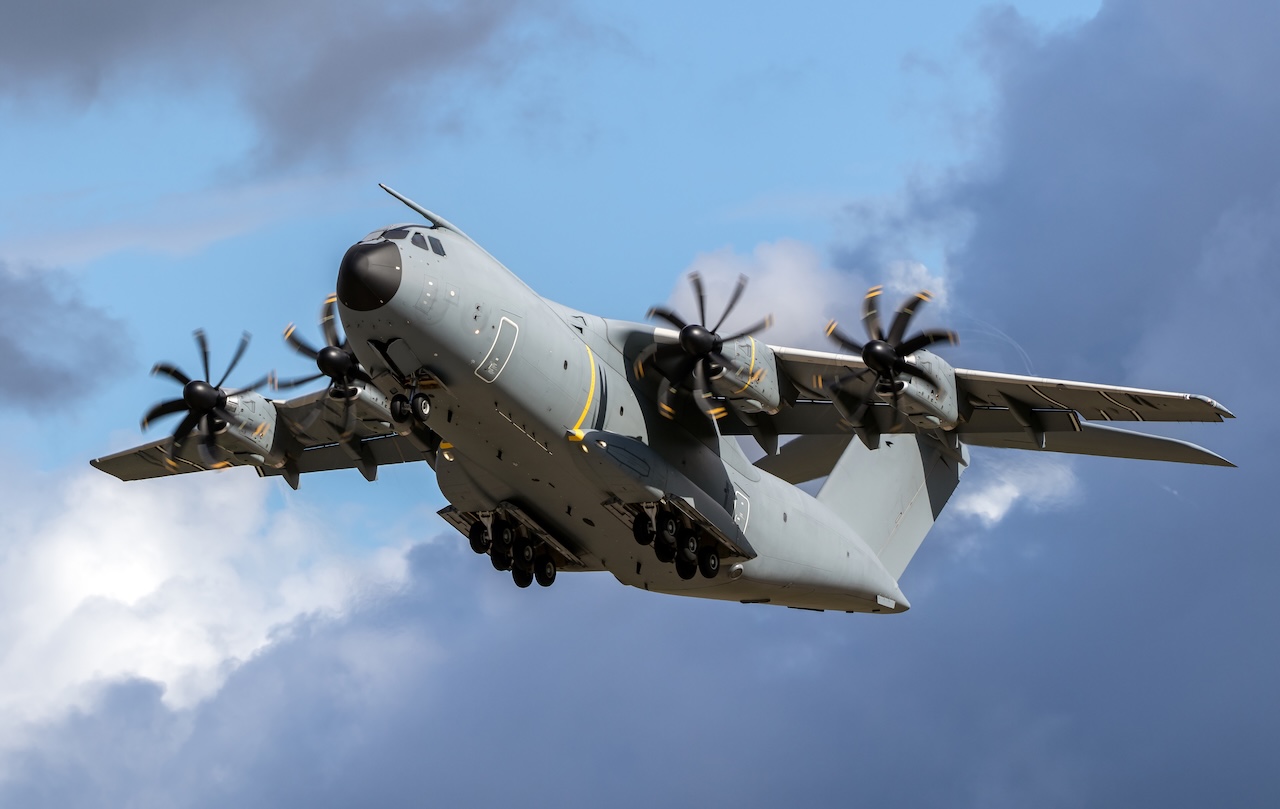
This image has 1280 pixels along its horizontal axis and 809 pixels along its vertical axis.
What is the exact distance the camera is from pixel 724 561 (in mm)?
21547

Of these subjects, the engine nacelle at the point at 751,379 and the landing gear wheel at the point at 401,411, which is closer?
the landing gear wheel at the point at 401,411

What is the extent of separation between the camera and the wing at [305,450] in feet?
75.8

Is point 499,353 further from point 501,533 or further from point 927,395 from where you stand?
point 927,395

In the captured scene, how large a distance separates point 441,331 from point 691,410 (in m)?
4.44

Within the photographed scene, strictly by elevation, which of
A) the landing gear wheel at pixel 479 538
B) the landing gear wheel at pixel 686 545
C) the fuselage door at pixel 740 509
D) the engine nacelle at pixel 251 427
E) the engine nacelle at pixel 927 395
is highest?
Result: the engine nacelle at pixel 927 395

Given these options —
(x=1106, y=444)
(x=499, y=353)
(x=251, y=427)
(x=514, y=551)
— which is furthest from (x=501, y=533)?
(x=1106, y=444)

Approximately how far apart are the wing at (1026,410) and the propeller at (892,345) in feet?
1.14

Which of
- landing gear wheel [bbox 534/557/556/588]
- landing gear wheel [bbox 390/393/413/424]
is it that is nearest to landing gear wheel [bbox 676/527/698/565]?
landing gear wheel [bbox 534/557/556/588]

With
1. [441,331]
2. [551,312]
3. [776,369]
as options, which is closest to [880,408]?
[776,369]

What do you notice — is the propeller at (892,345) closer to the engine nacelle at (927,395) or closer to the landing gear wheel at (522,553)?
the engine nacelle at (927,395)

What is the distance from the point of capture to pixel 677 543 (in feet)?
68.2

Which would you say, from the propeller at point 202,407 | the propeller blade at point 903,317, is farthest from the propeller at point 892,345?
the propeller at point 202,407

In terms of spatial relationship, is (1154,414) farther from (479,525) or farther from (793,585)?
(479,525)

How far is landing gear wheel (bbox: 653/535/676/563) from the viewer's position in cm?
2055
